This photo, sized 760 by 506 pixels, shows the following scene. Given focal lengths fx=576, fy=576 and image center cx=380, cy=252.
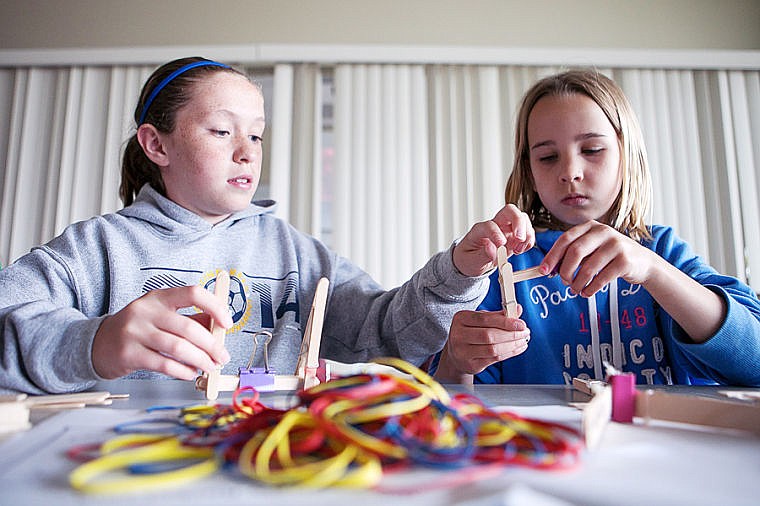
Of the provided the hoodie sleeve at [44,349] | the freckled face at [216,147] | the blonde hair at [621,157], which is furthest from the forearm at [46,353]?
the blonde hair at [621,157]

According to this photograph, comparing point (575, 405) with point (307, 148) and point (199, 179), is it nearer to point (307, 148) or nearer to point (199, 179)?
point (199, 179)

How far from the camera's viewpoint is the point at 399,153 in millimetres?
2061

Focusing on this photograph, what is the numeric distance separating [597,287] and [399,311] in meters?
0.28

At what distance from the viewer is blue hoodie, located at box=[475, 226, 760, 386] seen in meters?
0.83

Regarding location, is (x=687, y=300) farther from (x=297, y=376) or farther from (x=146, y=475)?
(x=146, y=475)

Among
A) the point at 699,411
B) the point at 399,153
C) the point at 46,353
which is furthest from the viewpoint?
the point at 399,153

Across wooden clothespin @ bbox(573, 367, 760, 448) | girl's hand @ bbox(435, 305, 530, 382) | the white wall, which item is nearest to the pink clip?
wooden clothespin @ bbox(573, 367, 760, 448)

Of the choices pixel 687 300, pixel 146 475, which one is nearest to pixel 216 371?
pixel 146 475

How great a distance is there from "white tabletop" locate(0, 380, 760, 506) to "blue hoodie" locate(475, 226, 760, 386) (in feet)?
1.40

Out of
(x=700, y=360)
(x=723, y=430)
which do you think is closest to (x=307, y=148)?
(x=700, y=360)

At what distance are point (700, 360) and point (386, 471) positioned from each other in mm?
588

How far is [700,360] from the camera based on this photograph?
729mm

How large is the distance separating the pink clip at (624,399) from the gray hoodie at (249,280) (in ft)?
1.08

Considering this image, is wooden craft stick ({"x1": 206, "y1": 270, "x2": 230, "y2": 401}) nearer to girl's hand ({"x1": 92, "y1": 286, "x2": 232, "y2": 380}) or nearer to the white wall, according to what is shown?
girl's hand ({"x1": 92, "y1": 286, "x2": 232, "y2": 380})
